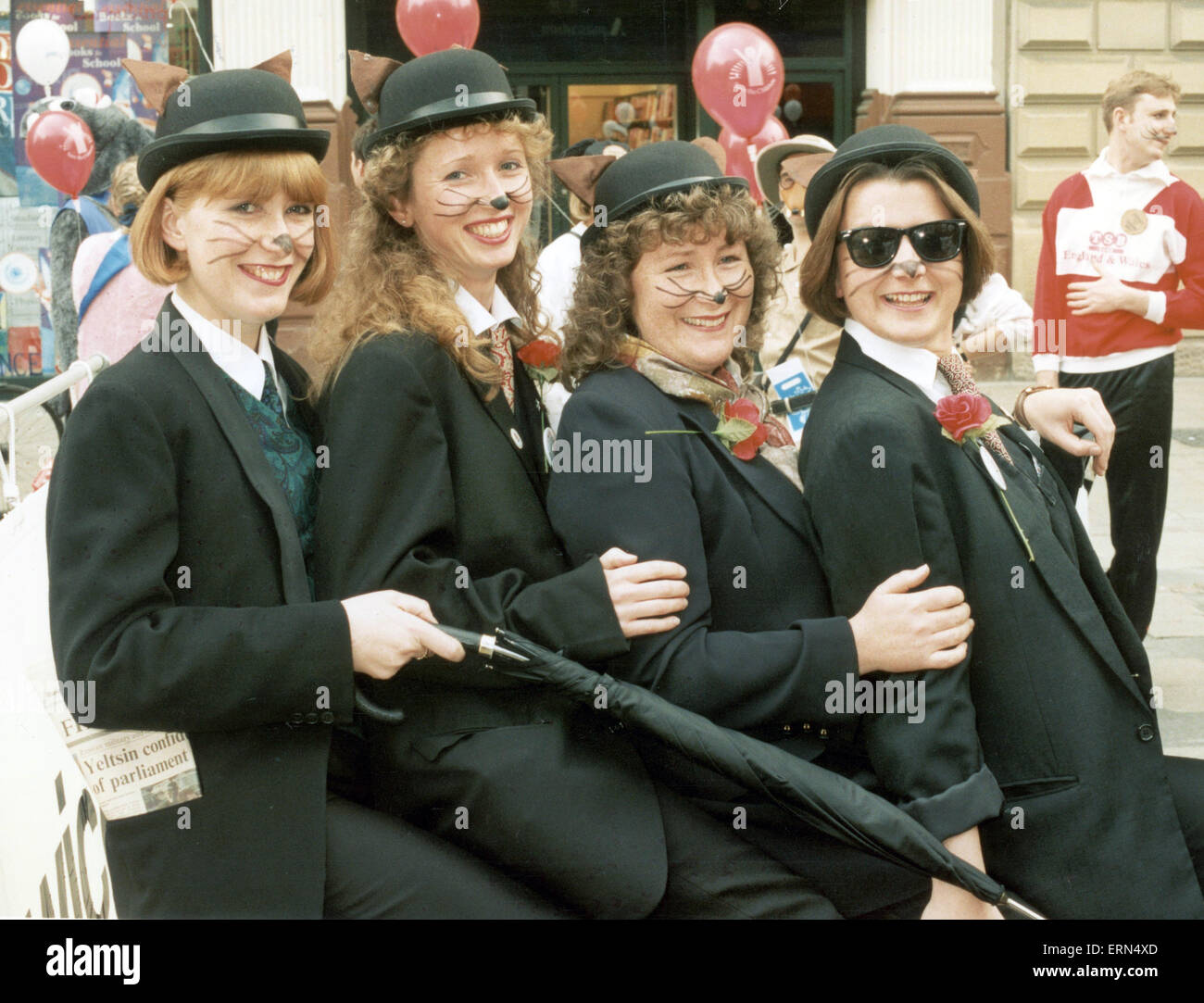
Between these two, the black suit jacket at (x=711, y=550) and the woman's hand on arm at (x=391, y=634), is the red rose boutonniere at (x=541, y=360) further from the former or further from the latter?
the woman's hand on arm at (x=391, y=634)

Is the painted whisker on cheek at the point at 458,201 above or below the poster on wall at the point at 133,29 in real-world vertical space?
below

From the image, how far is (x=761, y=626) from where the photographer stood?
87.7 inches

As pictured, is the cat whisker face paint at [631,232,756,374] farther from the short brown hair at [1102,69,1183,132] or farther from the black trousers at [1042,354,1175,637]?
the short brown hair at [1102,69,1183,132]

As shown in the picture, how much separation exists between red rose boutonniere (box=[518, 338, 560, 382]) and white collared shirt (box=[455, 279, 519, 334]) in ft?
0.24

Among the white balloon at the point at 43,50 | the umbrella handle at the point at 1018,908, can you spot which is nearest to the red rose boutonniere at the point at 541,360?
the umbrella handle at the point at 1018,908

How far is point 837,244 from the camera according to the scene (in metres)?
2.37

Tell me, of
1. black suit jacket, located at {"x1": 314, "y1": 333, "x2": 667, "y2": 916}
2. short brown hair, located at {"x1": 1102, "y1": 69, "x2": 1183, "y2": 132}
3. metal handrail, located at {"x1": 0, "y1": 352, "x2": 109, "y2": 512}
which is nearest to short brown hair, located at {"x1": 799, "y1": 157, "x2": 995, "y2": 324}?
black suit jacket, located at {"x1": 314, "y1": 333, "x2": 667, "y2": 916}

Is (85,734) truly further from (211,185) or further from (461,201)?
(461,201)

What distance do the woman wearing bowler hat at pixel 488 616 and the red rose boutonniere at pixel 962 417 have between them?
506 mm

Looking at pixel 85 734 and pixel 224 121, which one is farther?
pixel 224 121

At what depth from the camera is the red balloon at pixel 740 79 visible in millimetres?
6711

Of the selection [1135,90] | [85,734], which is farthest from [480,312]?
[1135,90]

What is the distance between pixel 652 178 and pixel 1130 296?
361 cm

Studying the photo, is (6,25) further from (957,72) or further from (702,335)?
(702,335)
